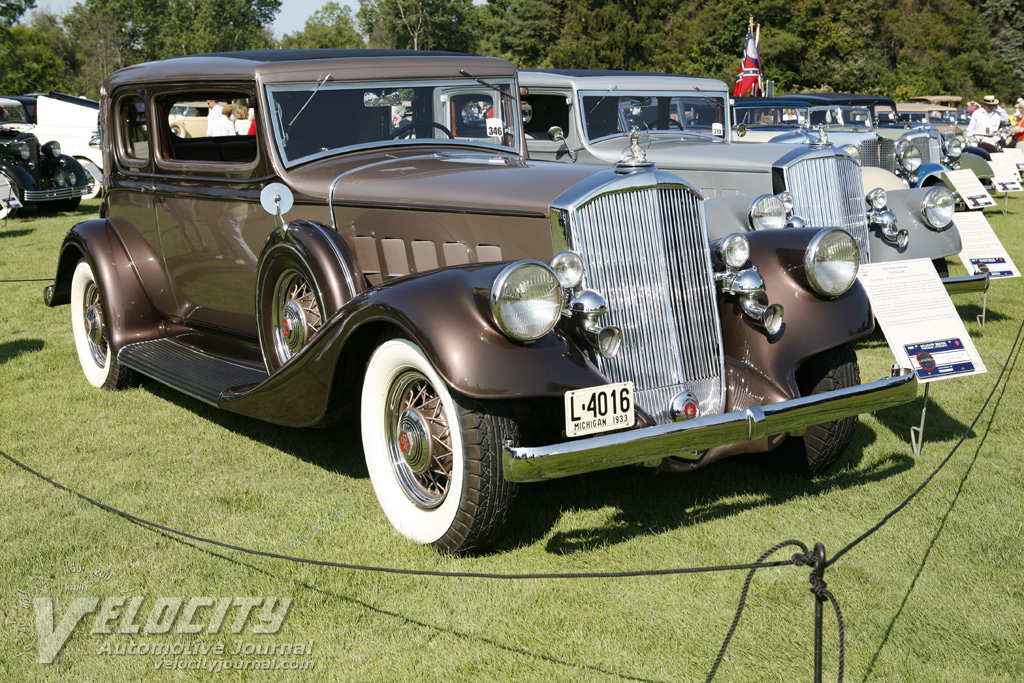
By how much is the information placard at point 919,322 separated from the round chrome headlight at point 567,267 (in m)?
1.70

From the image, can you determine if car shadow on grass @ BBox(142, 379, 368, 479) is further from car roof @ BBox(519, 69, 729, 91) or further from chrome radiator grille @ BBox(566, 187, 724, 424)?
car roof @ BBox(519, 69, 729, 91)

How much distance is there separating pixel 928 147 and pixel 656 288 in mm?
10241

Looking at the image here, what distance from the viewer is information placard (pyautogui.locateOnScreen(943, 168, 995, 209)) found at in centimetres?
815

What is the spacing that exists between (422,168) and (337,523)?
173 centimetres

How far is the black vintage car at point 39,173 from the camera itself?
14.4 meters

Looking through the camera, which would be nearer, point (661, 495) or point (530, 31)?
point (661, 495)

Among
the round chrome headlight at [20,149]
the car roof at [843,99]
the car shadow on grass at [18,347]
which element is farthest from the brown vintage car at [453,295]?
the round chrome headlight at [20,149]

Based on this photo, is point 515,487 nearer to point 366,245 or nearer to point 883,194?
point 366,245

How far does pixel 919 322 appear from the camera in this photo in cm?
431

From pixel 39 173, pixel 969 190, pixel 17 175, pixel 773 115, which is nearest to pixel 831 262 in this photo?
pixel 969 190

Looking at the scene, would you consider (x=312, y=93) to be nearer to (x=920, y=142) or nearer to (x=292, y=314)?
(x=292, y=314)

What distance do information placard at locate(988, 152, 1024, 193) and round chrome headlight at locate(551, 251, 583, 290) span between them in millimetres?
12605

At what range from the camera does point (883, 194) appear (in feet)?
21.0

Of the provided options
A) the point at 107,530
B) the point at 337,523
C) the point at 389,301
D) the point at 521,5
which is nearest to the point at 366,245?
the point at 389,301
